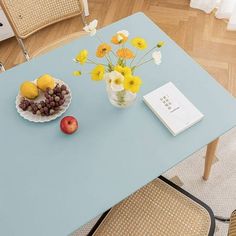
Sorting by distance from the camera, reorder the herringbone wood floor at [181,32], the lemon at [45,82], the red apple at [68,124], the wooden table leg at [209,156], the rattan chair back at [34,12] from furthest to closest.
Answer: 1. the herringbone wood floor at [181,32]
2. the rattan chair back at [34,12]
3. the wooden table leg at [209,156]
4. the lemon at [45,82]
5. the red apple at [68,124]

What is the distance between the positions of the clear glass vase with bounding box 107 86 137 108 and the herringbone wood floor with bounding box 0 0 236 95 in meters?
1.25

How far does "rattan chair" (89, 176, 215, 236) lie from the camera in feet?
4.29

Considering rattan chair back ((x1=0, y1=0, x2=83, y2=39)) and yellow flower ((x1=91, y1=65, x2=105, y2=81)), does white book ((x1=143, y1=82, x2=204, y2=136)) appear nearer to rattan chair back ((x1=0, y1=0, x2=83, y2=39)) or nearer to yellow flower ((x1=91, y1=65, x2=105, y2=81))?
yellow flower ((x1=91, y1=65, x2=105, y2=81))

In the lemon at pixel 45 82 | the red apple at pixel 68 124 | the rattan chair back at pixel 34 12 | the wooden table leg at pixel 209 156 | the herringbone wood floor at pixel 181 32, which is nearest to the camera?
the red apple at pixel 68 124

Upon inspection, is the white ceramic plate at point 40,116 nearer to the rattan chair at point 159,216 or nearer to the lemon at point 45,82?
the lemon at point 45,82

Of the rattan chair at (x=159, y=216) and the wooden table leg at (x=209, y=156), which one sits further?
the wooden table leg at (x=209, y=156)

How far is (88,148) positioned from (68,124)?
0.40 feet

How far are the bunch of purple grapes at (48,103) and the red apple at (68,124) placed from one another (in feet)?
0.29

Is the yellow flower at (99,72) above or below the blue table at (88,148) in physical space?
above

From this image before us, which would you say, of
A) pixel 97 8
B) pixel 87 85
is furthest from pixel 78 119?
pixel 97 8

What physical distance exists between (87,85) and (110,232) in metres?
0.65

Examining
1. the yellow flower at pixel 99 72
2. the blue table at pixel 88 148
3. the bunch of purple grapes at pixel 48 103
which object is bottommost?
the blue table at pixel 88 148

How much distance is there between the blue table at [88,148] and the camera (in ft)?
3.57

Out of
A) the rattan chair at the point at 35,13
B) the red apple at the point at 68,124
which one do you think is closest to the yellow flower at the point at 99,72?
the red apple at the point at 68,124
